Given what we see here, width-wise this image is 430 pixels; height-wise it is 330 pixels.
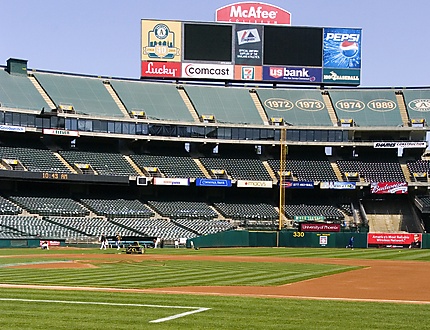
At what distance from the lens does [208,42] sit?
263 feet

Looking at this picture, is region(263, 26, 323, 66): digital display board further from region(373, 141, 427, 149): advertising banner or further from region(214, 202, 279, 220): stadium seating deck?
region(214, 202, 279, 220): stadium seating deck

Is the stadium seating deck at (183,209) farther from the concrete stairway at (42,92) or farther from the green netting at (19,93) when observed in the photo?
the green netting at (19,93)

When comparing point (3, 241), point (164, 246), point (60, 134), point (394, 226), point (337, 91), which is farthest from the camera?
point (337, 91)

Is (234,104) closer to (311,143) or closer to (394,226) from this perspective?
(311,143)

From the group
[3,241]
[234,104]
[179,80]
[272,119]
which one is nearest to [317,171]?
[272,119]

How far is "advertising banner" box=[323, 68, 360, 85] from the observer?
8075 centimetres

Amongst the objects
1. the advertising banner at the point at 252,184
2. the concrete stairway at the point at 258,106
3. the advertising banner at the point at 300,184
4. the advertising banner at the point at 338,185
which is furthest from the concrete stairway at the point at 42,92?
the advertising banner at the point at 338,185

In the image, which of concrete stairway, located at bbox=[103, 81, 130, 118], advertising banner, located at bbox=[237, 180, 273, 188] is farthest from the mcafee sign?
advertising banner, located at bbox=[237, 180, 273, 188]

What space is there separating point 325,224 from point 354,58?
2503 centimetres

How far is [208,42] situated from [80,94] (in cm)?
1687

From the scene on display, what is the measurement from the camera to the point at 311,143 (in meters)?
77.7

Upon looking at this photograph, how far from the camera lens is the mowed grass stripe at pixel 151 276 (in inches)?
952

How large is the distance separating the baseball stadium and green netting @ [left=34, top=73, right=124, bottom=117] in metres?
0.23

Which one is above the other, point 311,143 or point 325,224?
point 311,143
